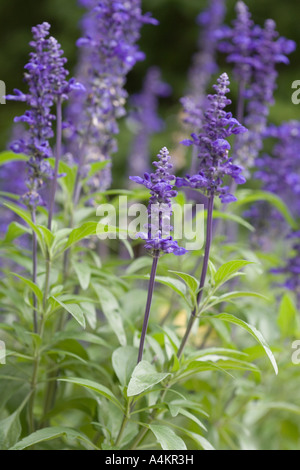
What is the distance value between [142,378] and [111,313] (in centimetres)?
43

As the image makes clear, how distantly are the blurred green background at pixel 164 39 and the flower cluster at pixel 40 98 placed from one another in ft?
16.2

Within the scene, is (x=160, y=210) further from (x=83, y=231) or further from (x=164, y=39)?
(x=164, y=39)

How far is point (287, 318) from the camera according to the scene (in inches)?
88.4

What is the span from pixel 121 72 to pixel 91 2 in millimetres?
825

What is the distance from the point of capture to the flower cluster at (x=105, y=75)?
2.15 metres

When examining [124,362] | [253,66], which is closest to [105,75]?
[253,66]

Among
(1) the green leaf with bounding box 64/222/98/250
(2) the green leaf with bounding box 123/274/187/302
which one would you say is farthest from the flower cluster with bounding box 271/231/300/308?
(1) the green leaf with bounding box 64/222/98/250

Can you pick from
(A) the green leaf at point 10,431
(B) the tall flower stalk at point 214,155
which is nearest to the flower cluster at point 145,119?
(B) the tall flower stalk at point 214,155

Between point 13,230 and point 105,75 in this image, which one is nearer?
point 13,230

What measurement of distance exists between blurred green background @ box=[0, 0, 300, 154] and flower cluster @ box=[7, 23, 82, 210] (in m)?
4.93

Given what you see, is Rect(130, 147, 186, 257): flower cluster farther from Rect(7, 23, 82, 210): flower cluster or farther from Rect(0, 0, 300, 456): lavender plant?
Rect(7, 23, 82, 210): flower cluster

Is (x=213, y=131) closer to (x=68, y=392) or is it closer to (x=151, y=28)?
(x=68, y=392)

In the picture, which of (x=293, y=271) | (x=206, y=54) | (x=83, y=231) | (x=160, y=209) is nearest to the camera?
(x=160, y=209)
